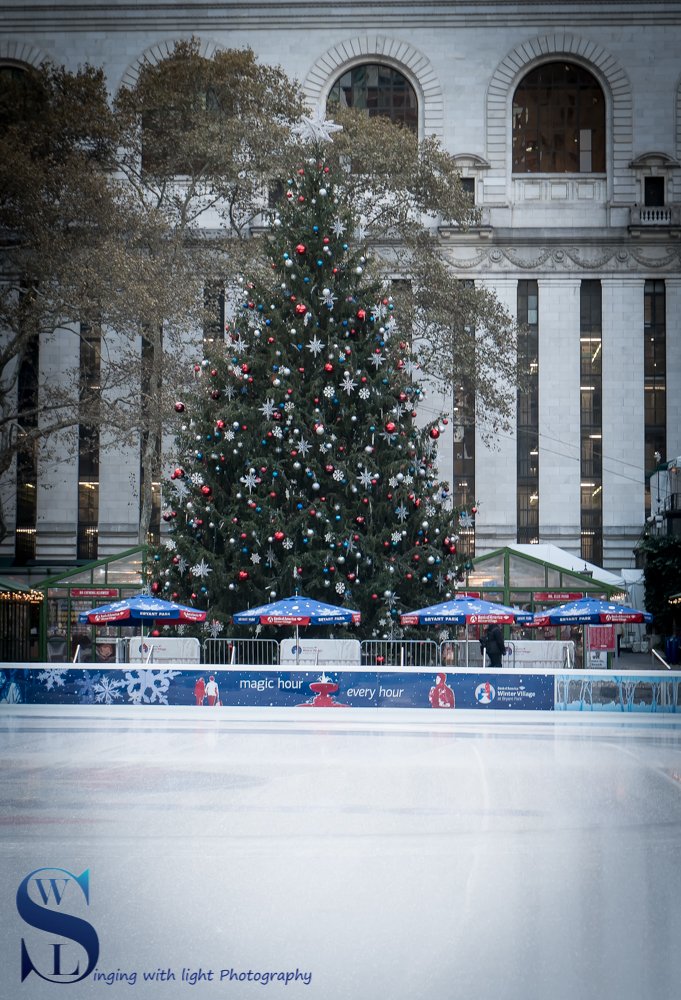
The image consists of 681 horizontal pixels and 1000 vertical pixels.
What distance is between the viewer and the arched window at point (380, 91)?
45531 millimetres

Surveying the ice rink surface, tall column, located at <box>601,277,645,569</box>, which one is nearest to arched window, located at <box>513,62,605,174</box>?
tall column, located at <box>601,277,645,569</box>

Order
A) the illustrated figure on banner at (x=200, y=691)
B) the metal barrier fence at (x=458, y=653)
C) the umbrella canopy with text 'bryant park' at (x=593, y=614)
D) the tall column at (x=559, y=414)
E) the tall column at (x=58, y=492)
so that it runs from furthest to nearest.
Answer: the tall column at (x=559, y=414) → the tall column at (x=58, y=492) → the umbrella canopy with text 'bryant park' at (x=593, y=614) → the metal barrier fence at (x=458, y=653) → the illustrated figure on banner at (x=200, y=691)

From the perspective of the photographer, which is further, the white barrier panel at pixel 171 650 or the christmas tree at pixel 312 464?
the christmas tree at pixel 312 464

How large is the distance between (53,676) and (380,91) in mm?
36111

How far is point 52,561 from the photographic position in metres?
42.4

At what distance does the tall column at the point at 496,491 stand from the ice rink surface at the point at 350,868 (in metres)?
32.8

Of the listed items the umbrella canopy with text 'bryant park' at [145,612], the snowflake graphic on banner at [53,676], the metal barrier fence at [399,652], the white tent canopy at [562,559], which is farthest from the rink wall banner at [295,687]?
the white tent canopy at [562,559]

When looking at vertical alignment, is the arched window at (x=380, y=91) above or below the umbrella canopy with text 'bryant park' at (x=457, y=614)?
above

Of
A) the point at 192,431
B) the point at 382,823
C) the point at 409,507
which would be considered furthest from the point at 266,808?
the point at 192,431

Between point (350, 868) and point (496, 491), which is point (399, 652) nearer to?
point (350, 868)

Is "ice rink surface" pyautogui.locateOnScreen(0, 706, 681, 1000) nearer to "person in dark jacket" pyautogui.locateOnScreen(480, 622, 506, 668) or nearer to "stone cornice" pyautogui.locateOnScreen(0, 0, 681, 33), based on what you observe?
"person in dark jacket" pyautogui.locateOnScreen(480, 622, 506, 668)

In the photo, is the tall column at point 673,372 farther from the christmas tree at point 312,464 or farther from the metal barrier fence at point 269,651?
the metal barrier fence at point 269,651

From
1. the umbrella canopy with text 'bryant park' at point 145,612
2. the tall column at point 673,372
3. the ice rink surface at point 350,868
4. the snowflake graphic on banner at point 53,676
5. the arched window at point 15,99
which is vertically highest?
the arched window at point 15,99

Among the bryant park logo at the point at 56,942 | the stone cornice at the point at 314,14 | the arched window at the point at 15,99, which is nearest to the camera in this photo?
the bryant park logo at the point at 56,942
